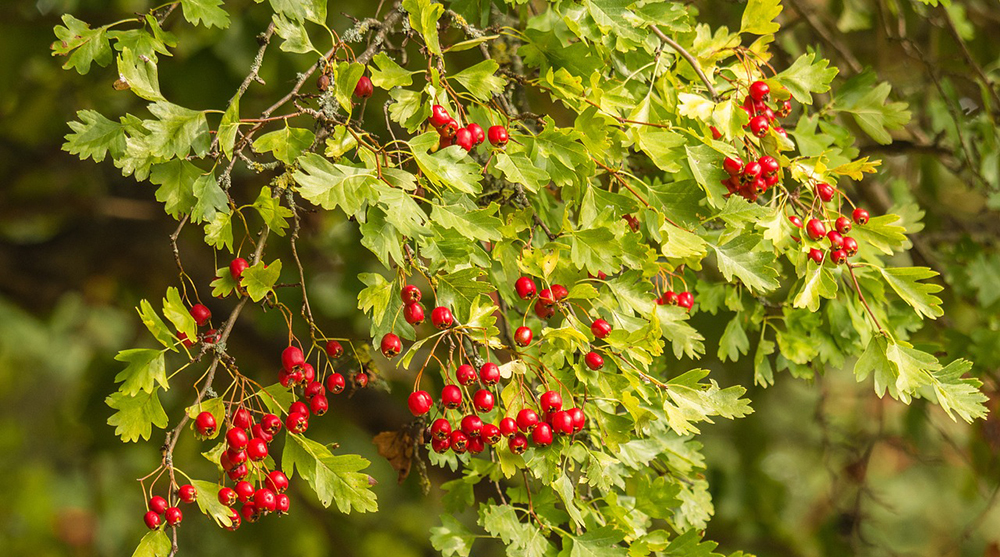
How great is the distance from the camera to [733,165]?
31.9 inches

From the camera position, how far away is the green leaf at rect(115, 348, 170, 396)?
2.51 feet

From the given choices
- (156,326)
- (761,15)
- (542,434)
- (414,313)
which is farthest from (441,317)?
(761,15)

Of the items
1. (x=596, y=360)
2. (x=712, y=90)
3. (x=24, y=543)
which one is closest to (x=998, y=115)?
(x=712, y=90)

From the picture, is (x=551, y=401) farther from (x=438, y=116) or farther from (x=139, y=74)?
(x=139, y=74)

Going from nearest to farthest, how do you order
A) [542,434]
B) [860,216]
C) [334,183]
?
Answer: [334,183] → [542,434] → [860,216]

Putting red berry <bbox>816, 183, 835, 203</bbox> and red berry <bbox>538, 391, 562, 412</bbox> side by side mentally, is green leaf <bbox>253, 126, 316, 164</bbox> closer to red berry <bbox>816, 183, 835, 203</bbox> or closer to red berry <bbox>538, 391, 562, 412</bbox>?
red berry <bbox>538, 391, 562, 412</bbox>

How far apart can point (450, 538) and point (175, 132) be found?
481 mm

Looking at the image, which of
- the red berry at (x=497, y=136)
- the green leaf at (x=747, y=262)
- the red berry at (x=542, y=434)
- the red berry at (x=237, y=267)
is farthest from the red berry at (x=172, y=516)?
the green leaf at (x=747, y=262)

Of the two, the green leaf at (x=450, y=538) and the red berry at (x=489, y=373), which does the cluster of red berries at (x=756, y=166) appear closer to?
the red berry at (x=489, y=373)

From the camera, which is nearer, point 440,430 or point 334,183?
point 334,183

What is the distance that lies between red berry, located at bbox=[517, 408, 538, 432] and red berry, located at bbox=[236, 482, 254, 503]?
0.25m

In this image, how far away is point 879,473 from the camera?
15.4ft

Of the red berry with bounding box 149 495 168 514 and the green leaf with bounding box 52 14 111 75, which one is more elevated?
the green leaf with bounding box 52 14 111 75

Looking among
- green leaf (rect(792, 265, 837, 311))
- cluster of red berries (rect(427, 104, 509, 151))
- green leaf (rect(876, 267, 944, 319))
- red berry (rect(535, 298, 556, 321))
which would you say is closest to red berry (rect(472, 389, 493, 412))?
red berry (rect(535, 298, 556, 321))
